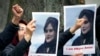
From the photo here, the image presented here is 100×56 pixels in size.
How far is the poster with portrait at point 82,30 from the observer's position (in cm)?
343

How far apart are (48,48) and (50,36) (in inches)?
3.8

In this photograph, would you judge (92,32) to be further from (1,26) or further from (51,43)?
(1,26)

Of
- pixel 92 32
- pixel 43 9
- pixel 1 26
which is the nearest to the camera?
pixel 92 32

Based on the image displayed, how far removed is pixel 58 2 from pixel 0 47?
1116 mm

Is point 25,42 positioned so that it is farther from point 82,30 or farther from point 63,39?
point 82,30

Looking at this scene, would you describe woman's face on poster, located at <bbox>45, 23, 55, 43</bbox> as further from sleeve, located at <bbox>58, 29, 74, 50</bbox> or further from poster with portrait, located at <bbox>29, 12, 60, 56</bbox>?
sleeve, located at <bbox>58, 29, 74, 50</bbox>

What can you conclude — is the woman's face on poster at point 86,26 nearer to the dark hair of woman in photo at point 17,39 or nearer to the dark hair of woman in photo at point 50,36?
the dark hair of woman in photo at point 50,36

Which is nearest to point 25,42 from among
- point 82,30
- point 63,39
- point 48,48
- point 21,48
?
point 21,48

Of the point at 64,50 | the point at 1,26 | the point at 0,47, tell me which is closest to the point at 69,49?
the point at 64,50

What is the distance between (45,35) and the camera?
347cm

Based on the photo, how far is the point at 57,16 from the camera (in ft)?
11.5

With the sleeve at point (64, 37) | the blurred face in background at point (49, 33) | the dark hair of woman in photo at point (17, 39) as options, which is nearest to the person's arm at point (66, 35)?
the sleeve at point (64, 37)

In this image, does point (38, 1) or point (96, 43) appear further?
point (38, 1)

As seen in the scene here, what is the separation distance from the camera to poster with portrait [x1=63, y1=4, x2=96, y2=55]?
3432 millimetres
